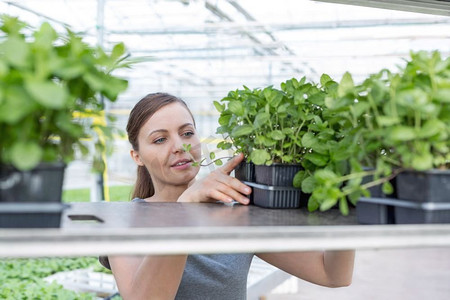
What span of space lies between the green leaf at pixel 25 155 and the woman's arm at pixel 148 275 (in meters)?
0.64

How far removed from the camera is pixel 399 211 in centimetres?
74

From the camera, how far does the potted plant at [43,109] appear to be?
60 cm

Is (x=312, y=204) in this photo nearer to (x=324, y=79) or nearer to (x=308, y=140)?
(x=308, y=140)

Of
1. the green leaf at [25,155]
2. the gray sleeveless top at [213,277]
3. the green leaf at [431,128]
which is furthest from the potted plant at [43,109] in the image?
the gray sleeveless top at [213,277]

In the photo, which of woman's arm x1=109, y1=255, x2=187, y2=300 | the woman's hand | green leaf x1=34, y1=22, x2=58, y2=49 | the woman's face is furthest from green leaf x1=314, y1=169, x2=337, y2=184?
the woman's face

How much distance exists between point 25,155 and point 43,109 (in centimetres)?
8

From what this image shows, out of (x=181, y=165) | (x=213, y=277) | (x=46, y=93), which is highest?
(x=46, y=93)

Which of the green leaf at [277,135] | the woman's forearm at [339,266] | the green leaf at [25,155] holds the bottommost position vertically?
the woman's forearm at [339,266]

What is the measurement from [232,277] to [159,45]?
9.78 meters

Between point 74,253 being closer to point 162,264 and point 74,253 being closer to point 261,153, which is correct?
point 261,153

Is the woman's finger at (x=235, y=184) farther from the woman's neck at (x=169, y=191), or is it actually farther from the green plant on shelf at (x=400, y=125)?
the woman's neck at (x=169, y=191)

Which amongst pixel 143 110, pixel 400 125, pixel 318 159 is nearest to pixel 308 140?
pixel 318 159

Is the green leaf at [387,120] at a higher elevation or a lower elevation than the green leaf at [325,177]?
higher

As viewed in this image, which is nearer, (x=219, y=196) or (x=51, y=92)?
(x=51, y=92)
